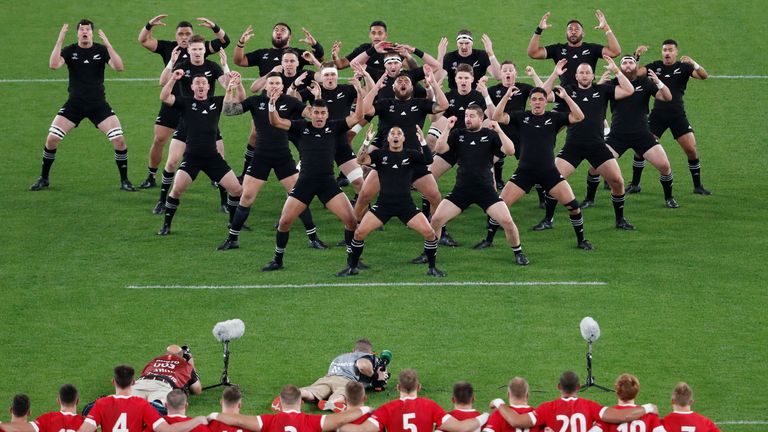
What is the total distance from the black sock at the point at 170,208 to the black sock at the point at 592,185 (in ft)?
23.7

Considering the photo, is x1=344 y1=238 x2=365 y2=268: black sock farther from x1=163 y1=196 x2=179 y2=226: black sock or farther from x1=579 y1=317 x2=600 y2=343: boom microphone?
x1=579 y1=317 x2=600 y2=343: boom microphone

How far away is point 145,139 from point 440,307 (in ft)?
36.0

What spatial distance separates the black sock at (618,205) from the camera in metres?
24.6

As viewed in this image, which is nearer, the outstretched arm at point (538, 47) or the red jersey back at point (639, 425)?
the red jersey back at point (639, 425)

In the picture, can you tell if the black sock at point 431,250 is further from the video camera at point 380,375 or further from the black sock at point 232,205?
the video camera at point 380,375

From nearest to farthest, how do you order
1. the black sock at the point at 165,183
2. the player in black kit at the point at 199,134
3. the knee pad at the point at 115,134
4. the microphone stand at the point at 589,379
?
the microphone stand at the point at 589,379 < the player in black kit at the point at 199,134 < the black sock at the point at 165,183 < the knee pad at the point at 115,134

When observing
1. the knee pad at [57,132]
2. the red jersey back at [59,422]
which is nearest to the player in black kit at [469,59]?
the knee pad at [57,132]

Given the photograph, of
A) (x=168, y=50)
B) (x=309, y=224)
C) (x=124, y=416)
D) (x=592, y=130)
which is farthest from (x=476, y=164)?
(x=124, y=416)

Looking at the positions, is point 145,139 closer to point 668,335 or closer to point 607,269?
point 607,269

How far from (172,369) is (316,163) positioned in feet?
18.1

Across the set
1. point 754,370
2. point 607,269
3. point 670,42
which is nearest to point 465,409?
point 754,370

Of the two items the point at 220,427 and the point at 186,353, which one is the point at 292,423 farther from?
the point at 186,353

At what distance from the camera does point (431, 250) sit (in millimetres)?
22484

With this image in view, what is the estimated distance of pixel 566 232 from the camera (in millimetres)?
24844
